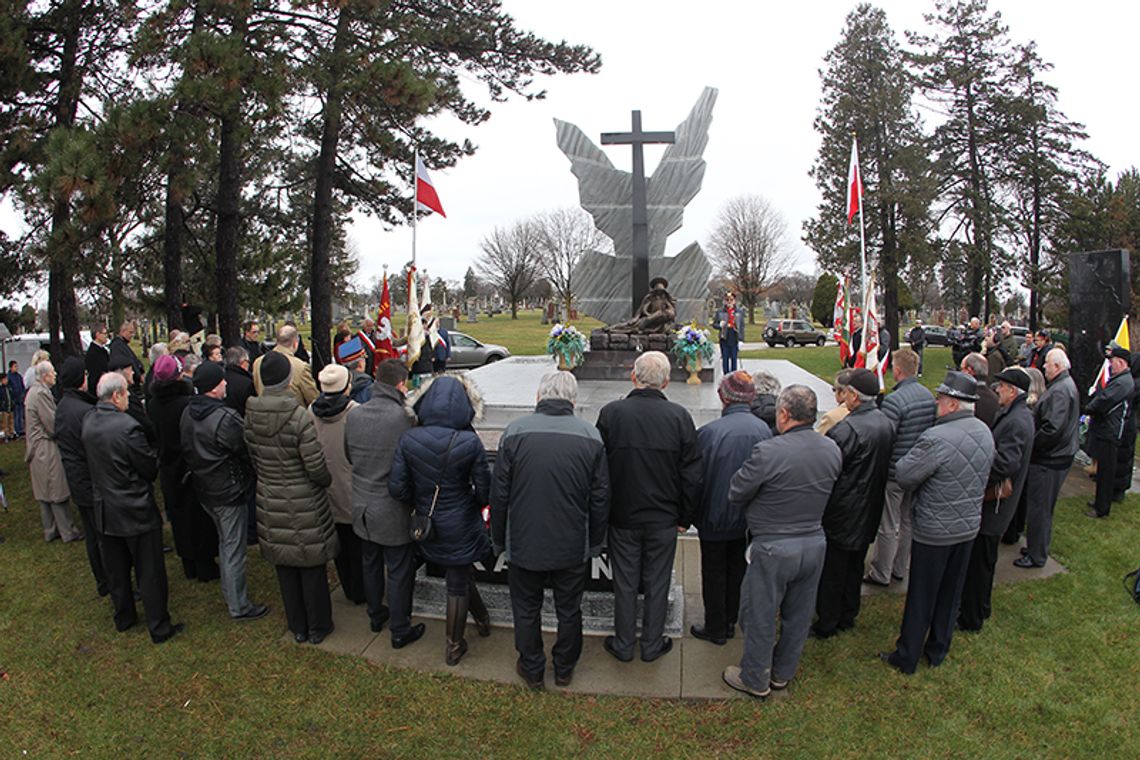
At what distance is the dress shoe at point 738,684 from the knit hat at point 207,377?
3.80m

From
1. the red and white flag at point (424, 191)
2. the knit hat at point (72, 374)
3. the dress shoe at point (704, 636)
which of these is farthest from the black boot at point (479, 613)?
the red and white flag at point (424, 191)

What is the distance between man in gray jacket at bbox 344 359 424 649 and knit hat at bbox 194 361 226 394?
1053 millimetres

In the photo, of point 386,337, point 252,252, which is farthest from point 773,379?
point 252,252

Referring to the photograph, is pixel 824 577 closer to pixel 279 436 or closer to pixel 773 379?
pixel 773 379

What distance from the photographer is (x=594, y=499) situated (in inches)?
151

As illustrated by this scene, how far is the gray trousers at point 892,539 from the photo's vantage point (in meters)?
5.34

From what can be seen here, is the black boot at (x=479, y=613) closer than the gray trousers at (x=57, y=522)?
Yes

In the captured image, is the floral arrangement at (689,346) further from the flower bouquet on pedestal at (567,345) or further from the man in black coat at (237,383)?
the man in black coat at (237,383)

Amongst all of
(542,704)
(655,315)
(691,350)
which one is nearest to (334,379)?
(542,704)

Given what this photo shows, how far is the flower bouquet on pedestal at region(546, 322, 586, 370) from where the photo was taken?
12195 millimetres

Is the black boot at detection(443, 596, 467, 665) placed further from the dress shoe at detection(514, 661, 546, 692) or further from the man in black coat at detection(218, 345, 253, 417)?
the man in black coat at detection(218, 345, 253, 417)

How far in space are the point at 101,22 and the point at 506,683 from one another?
12.6 metres

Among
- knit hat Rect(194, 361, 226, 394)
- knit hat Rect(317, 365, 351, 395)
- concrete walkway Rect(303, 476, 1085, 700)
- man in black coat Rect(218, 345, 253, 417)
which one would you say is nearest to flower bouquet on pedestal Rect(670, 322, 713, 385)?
concrete walkway Rect(303, 476, 1085, 700)

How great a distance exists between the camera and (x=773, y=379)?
4691 millimetres
